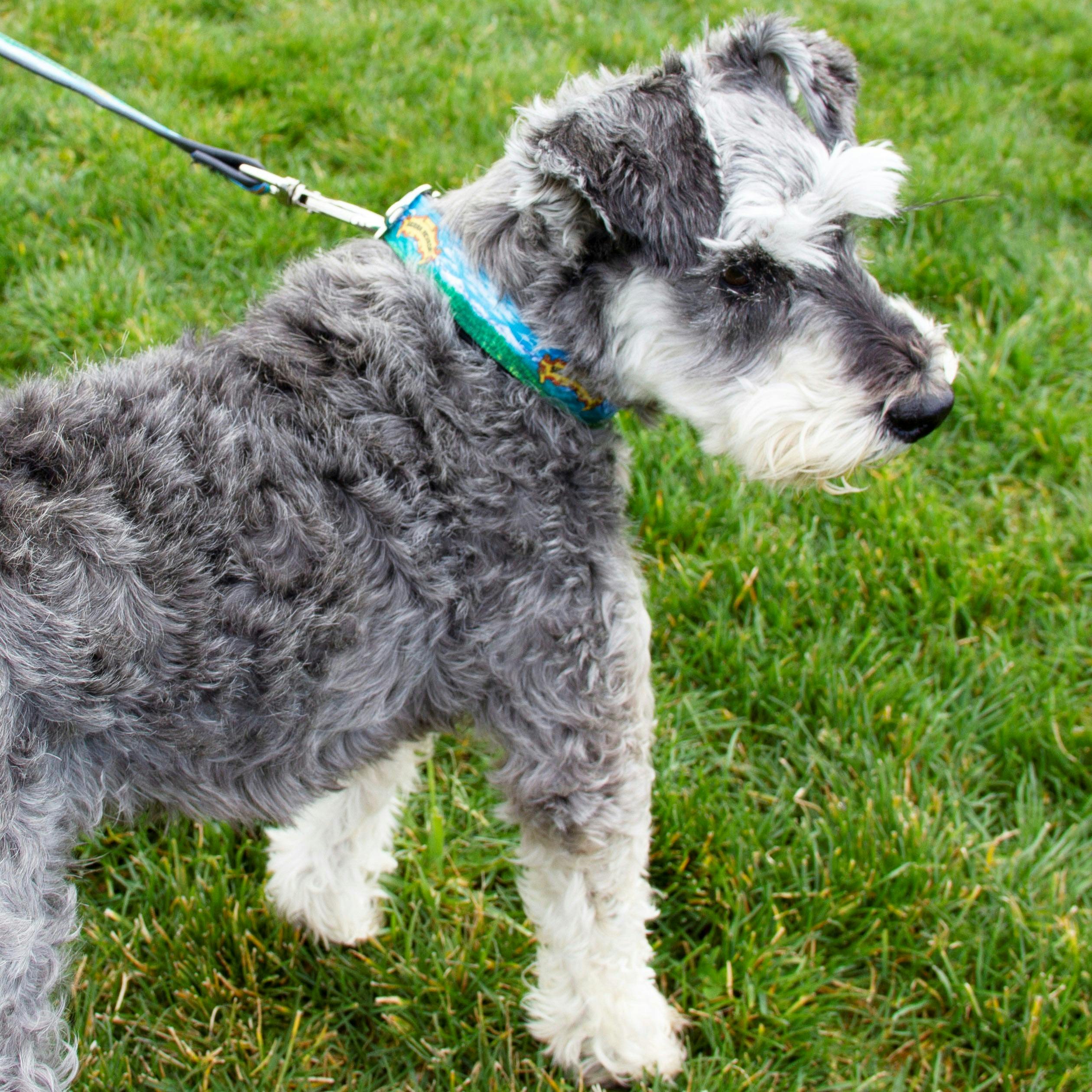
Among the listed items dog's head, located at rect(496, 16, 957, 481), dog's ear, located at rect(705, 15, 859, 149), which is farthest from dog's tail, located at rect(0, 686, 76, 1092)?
dog's ear, located at rect(705, 15, 859, 149)

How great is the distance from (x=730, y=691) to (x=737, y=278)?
1.67 m

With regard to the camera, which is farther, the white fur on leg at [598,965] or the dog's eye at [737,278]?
the white fur on leg at [598,965]

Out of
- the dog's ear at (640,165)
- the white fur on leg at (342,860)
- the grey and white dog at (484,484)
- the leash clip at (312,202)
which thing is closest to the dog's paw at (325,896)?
the white fur on leg at (342,860)

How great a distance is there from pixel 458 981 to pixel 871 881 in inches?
49.4

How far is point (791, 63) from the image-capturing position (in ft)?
8.80

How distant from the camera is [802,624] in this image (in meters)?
3.80

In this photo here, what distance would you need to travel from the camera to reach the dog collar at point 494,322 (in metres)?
2.42

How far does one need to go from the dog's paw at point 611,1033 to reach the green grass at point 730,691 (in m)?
0.09

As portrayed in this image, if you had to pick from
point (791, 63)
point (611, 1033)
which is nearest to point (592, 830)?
point (611, 1033)

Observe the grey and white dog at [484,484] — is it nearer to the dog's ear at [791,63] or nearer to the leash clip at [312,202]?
the dog's ear at [791,63]

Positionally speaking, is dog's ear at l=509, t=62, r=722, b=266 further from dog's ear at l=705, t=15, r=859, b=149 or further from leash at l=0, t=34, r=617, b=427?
dog's ear at l=705, t=15, r=859, b=149

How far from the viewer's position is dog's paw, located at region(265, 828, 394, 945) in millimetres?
2996

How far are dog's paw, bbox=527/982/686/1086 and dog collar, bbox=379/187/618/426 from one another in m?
1.54

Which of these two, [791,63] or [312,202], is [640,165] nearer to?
[791,63]
